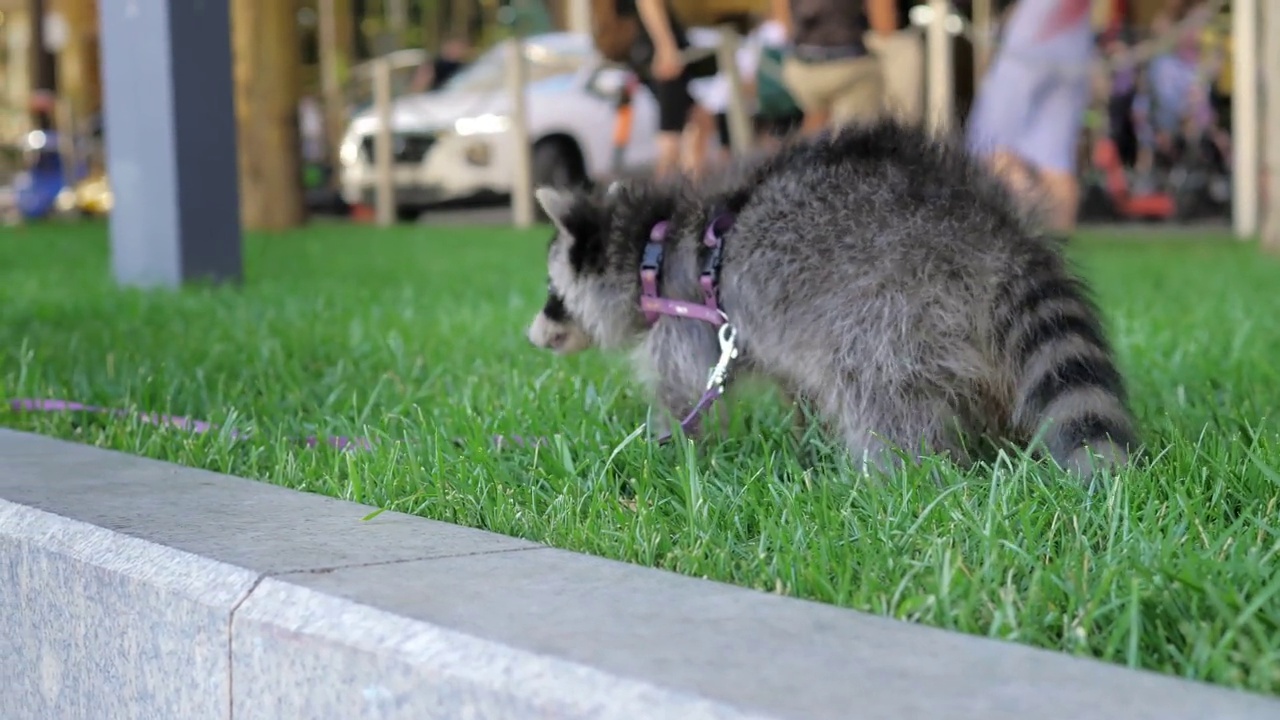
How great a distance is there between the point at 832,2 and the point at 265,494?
7.55 meters

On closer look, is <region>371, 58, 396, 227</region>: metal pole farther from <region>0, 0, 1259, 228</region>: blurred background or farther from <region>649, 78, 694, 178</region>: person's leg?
<region>649, 78, 694, 178</region>: person's leg

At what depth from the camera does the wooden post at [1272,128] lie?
9.88m

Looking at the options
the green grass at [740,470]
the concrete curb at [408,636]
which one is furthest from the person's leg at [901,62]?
the concrete curb at [408,636]

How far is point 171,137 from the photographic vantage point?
8172 mm

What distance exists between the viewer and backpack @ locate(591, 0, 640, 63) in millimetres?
12617

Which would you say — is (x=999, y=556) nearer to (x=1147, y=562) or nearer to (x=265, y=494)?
(x=1147, y=562)

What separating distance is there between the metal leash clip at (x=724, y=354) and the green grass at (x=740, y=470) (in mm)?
166

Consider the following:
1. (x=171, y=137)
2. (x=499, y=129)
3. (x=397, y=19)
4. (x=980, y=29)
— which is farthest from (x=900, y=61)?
(x=397, y=19)

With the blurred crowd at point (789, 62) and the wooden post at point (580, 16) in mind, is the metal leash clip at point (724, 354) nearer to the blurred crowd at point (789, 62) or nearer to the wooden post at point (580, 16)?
the blurred crowd at point (789, 62)

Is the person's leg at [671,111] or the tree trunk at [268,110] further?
the tree trunk at [268,110]

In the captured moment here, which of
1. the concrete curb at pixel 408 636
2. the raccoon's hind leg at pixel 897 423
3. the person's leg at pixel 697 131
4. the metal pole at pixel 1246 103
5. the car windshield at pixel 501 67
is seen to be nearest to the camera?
the concrete curb at pixel 408 636

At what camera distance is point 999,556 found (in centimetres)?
251

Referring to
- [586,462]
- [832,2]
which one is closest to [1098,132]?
[832,2]

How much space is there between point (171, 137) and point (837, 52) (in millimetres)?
4067
